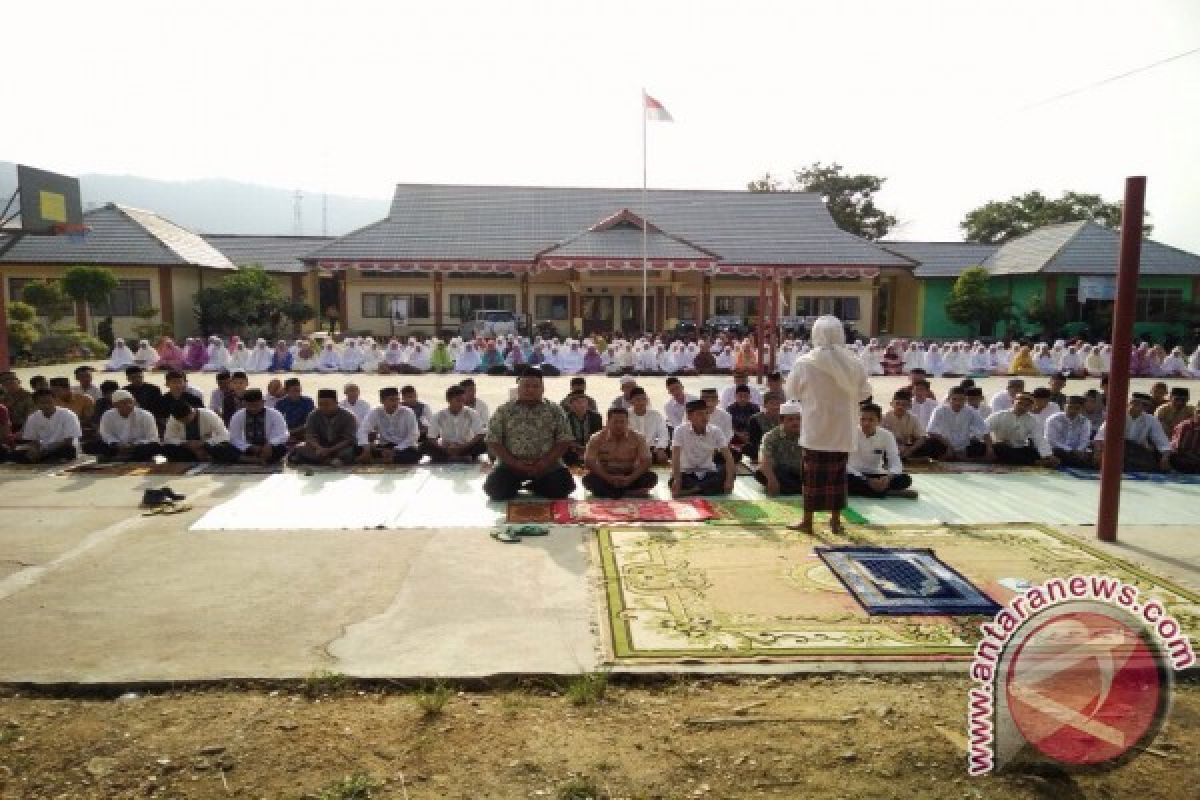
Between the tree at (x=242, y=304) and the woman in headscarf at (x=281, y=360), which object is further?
the tree at (x=242, y=304)

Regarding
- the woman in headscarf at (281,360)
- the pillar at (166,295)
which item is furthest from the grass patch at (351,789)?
the pillar at (166,295)

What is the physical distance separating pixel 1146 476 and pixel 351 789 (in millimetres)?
8629

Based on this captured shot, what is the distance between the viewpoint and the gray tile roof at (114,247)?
26.9m

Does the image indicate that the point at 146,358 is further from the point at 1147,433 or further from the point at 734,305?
the point at 1147,433

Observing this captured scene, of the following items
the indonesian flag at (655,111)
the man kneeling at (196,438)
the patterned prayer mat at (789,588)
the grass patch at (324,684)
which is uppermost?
the indonesian flag at (655,111)

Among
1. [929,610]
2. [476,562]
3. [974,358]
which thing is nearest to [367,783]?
[476,562]

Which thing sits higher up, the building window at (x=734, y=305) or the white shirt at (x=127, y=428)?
the building window at (x=734, y=305)

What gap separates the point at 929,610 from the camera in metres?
4.61

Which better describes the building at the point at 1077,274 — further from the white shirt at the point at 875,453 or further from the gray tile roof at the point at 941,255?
the white shirt at the point at 875,453

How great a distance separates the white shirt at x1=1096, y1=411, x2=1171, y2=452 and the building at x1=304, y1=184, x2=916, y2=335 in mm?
17907

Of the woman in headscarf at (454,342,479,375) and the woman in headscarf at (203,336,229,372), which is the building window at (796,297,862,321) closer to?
the woman in headscarf at (454,342,479,375)

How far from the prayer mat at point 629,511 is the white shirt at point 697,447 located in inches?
18.5

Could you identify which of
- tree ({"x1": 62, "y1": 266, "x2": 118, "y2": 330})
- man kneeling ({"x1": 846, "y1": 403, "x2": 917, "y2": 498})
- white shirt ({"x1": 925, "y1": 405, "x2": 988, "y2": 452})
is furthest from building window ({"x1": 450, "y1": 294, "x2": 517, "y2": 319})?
man kneeling ({"x1": 846, "y1": 403, "x2": 917, "y2": 498})

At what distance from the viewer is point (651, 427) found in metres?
9.15
